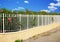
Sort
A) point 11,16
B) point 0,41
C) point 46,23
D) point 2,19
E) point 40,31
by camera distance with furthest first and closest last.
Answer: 1. point 46,23
2. point 40,31
3. point 11,16
4. point 2,19
5. point 0,41

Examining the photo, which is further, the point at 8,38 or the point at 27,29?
the point at 27,29

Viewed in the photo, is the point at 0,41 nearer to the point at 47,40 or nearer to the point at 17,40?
the point at 17,40

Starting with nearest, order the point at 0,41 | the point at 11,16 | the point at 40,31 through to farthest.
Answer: the point at 0,41
the point at 11,16
the point at 40,31

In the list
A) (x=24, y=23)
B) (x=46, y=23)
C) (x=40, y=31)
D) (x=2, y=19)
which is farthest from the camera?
(x=46, y=23)

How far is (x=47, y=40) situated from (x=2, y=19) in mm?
3362

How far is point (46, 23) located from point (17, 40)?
318 inches

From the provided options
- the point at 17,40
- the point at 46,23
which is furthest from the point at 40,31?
the point at 17,40

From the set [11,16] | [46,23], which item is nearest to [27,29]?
[11,16]

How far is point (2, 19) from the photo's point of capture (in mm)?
14766

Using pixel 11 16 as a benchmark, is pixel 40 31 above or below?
below

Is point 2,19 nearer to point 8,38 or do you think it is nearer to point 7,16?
point 7,16

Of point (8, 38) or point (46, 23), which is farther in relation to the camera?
point (46, 23)

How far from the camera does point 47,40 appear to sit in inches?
612

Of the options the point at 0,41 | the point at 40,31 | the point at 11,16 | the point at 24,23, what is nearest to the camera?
the point at 0,41
